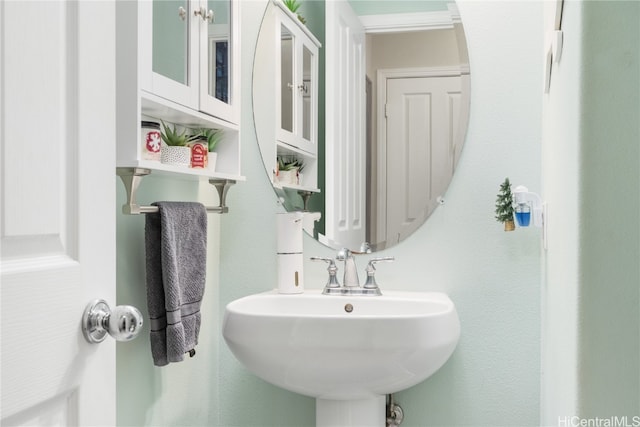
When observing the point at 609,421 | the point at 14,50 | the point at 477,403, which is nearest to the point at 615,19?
the point at 609,421

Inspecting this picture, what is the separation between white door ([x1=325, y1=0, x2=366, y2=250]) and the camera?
6.57ft

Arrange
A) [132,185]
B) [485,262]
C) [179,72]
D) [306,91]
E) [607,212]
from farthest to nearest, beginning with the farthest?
[306,91], [485,262], [179,72], [132,185], [607,212]

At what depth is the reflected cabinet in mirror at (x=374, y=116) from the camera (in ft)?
6.37

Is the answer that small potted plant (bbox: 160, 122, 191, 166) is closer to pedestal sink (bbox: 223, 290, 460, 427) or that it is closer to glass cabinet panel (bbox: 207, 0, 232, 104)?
glass cabinet panel (bbox: 207, 0, 232, 104)

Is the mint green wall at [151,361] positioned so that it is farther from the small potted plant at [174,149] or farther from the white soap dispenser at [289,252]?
the white soap dispenser at [289,252]

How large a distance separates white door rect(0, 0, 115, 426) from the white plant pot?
66 cm

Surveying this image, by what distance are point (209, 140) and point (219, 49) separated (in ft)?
0.82

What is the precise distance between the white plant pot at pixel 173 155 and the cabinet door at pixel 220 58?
13 cm

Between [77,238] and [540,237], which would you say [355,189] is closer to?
[540,237]

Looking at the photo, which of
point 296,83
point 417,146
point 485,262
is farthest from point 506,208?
point 296,83

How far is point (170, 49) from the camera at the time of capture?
1566 mm

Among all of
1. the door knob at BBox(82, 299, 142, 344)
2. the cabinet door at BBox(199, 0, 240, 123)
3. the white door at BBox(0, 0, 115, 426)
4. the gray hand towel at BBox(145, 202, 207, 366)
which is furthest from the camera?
the cabinet door at BBox(199, 0, 240, 123)

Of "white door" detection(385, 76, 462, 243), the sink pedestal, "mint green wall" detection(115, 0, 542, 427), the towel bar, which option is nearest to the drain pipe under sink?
"mint green wall" detection(115, 0, 542, 427)

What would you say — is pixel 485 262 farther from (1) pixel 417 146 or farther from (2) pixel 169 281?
(2) pixel 169 281
